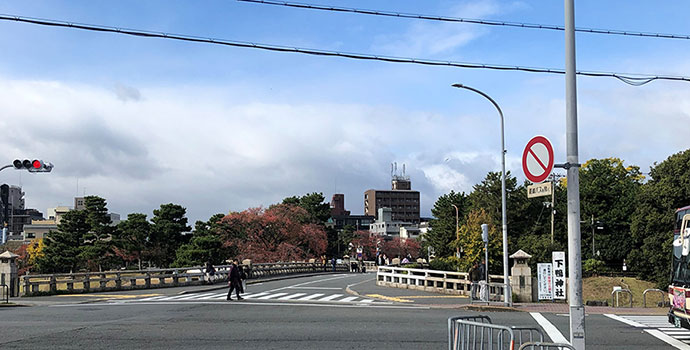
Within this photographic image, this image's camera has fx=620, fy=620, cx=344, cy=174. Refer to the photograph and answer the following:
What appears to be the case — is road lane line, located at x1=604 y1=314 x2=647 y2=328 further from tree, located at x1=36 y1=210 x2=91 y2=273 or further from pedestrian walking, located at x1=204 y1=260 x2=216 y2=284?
tree, located at x1=36 y1=210 x2=91 y2=273

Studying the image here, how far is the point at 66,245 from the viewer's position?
5500cm

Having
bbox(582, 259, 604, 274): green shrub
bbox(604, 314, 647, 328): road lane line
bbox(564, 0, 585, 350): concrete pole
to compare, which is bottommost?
bbox(582, 259, 604, 274): green shrub

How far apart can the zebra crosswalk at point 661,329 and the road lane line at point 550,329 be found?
2071 mm

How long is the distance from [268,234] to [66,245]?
20313mm

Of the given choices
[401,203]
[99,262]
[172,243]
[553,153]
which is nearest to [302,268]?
[172,243]

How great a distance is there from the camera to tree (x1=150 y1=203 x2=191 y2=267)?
58094mm

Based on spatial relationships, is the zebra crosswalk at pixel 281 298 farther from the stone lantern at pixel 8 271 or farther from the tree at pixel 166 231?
the tree at pixel 166 231

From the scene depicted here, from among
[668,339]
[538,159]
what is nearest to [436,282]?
[668,339]

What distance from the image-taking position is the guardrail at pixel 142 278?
28584 mm

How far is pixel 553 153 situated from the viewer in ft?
26.3

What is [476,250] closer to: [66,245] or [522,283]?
[522,283]

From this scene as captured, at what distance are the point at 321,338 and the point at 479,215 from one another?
3942cm

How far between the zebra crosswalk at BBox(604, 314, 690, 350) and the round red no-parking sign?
670 centimetres

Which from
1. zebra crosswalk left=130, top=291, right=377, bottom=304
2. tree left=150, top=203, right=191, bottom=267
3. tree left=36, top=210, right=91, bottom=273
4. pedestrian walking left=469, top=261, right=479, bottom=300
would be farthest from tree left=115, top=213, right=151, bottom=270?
pedestrian walking left=469, top=261, right=479, bottom=300
